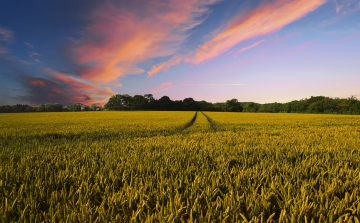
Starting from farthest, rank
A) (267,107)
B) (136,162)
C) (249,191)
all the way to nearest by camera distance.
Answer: (267,107), (136,162), (249,191)

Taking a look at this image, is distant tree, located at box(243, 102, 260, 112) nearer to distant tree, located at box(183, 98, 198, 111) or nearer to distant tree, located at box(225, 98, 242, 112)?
distant tree, located at box(225, 98, 242, 112)

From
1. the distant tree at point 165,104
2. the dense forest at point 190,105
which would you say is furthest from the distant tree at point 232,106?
the distant tree at point 165,104

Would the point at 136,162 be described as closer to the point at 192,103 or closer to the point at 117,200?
the point at 117,200

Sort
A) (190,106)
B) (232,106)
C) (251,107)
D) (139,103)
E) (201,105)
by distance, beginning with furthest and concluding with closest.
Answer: (251,107) → (232,106) → (201,105) → (139,103) → (190,106)

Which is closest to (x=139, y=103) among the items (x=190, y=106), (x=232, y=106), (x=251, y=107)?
(x=190, y=106)

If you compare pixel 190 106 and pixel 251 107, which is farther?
pixel 251 107

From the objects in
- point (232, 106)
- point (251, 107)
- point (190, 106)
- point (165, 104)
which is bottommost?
point (251, 107)

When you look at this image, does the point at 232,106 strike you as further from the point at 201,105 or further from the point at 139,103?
the point at 139,103

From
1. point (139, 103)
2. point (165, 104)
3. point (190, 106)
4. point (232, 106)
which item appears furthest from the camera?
point (232, 106)

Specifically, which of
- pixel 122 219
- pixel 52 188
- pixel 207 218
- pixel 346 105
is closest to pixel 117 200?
pixel 122 219

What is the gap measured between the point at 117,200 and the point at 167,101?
126m

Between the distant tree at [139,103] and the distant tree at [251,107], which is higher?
the distant tree at [139,103]

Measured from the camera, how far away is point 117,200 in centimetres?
190

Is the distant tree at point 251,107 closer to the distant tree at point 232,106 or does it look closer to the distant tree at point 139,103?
the distant tree at point 232,106
